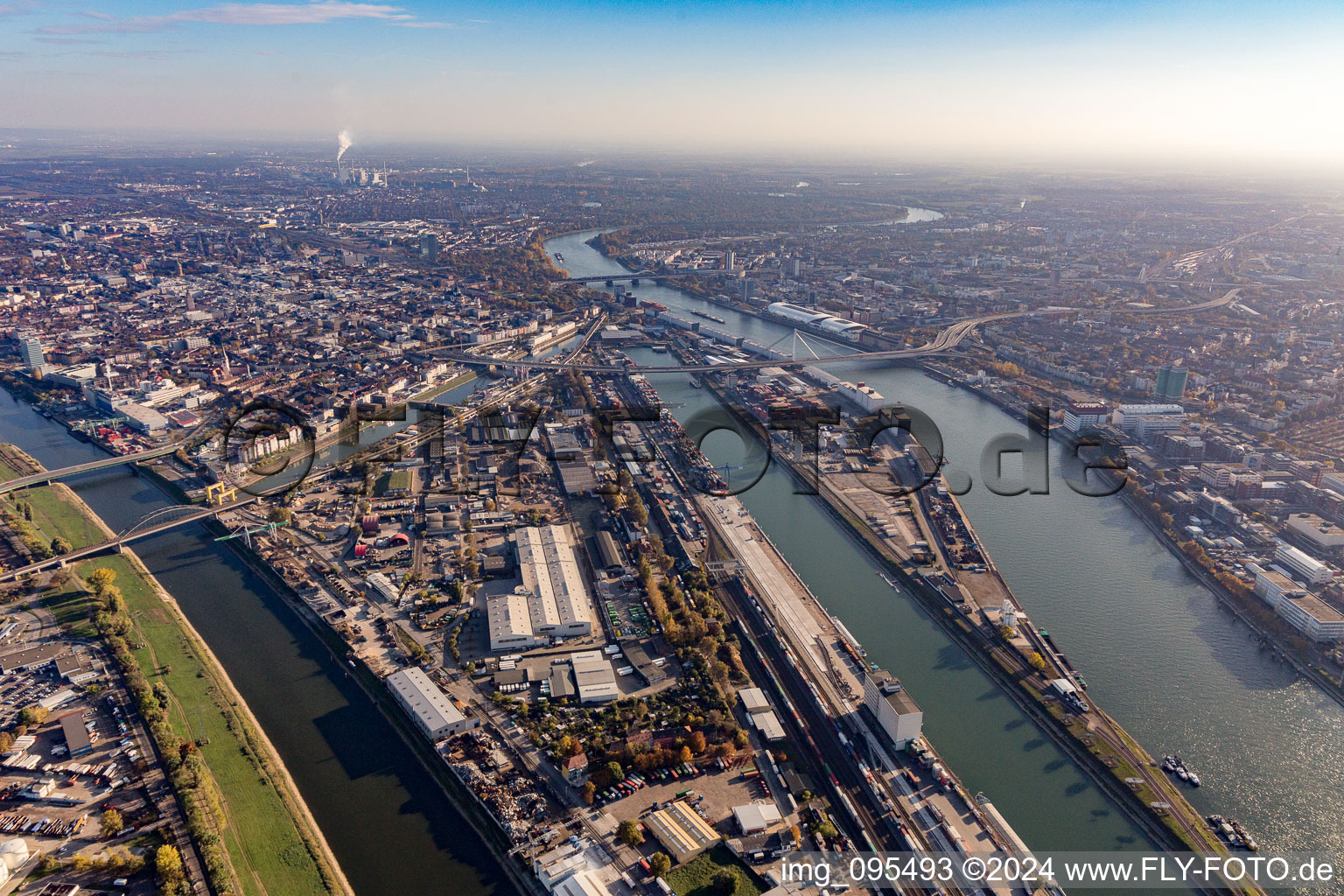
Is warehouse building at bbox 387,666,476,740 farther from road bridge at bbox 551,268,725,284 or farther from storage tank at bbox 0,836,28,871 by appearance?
road bridge at bbox 551,268,725,284

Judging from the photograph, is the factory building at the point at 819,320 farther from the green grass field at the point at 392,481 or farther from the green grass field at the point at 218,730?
the green grass field at the point at 218,730

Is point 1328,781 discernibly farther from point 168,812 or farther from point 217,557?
point 217,557

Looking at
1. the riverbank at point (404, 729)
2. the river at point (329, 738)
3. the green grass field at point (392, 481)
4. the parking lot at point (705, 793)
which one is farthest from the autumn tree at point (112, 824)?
the green grass field at point (392, 481)

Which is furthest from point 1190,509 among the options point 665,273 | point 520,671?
point 665,273

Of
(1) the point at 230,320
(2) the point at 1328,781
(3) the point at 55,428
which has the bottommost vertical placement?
(2) the point at 1328,781

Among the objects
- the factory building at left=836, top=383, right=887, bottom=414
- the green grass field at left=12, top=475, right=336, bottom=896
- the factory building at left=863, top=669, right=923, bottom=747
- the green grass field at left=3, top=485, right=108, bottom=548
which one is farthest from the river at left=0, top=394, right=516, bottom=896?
the factory building at left=836, top=383, right=887, bottom=414

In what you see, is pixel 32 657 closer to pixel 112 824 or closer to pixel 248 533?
pixel 248 533
